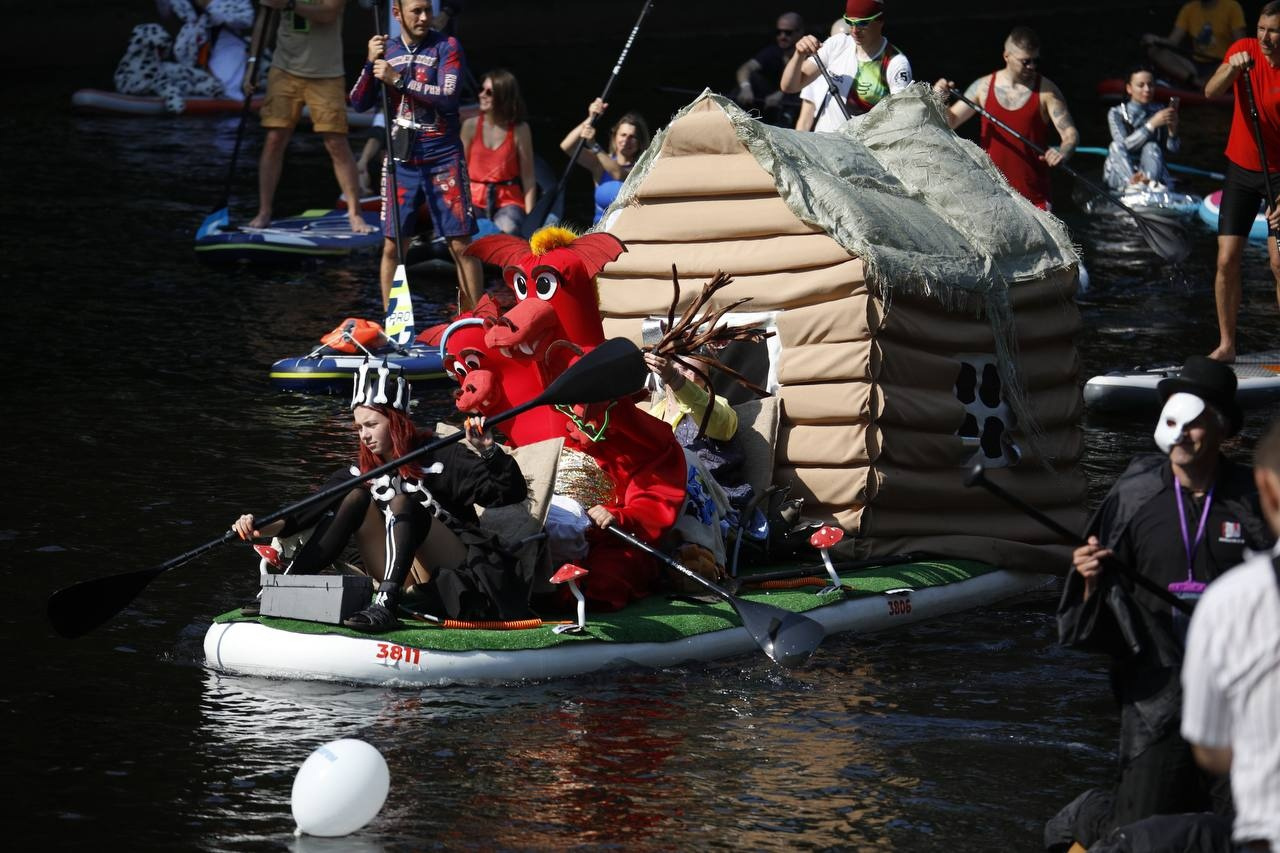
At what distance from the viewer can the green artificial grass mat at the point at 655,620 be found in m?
6.89

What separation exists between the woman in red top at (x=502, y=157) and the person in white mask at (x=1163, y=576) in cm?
847

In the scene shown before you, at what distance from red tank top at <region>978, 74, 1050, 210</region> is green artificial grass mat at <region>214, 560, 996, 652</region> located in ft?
15.4

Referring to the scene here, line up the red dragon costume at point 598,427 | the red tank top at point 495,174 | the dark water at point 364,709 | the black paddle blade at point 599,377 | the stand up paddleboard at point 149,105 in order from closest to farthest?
the dark water at point 364,709 < the black paddle blade at point 599,377 < the red dragon costume at point 598,427 < the red tank top at point 495,174 < the stand up paddleboard at point 149,105

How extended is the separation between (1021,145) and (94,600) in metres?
7.29

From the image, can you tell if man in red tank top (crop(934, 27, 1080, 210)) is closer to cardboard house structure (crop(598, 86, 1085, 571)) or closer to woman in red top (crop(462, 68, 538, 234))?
woman in red top (crop(462, 68, 538, 234))

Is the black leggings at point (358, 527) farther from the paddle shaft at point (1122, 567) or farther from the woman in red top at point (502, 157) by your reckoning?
the woman in red top at point (502, 157)

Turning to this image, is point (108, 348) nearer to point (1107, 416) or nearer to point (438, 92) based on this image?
point (438, 92)

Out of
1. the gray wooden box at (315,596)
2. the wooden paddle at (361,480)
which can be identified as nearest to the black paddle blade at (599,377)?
the wooden paddle at (361,480)

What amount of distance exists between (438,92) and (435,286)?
94.2 inches

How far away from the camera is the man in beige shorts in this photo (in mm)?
13648

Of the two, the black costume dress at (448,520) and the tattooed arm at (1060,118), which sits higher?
the tattooed arm at (1060,118)

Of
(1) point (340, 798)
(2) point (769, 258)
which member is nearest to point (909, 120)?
(2) point (769, 258)

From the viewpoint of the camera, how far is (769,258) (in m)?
8.23

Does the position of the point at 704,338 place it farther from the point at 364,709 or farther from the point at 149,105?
the point at 149,105
